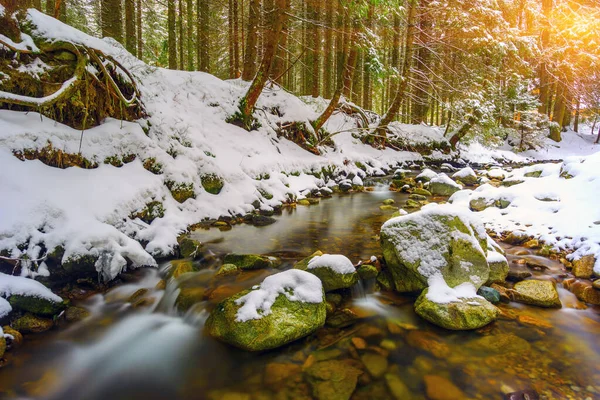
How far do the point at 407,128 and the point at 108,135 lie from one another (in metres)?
16.8

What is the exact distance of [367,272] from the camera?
4.38m

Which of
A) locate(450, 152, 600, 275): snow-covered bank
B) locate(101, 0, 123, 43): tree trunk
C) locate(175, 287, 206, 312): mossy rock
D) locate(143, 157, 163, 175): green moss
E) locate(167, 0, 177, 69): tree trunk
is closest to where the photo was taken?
locate(175, 287, 206, 312): mossy rock

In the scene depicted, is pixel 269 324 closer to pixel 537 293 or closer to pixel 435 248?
pixel 435 248

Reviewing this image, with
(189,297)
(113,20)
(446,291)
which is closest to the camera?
(446,291)

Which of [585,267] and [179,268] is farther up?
[585,267]

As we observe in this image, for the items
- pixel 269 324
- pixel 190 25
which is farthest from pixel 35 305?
pixel 190 25

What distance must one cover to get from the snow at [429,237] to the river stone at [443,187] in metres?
6.08

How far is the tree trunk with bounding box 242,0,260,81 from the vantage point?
32.7 ft

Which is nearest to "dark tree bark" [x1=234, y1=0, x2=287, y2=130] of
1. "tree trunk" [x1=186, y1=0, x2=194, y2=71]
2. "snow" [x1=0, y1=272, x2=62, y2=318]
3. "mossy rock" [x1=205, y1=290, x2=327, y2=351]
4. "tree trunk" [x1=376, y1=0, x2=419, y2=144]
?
"tree trunk" [x1=376, y1=0, x2=419, y2=144]

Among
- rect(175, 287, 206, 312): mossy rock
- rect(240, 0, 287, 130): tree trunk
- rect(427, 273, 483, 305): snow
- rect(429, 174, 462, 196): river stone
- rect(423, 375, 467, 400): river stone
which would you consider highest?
rect(240, 0, 287, 130): tree trunk

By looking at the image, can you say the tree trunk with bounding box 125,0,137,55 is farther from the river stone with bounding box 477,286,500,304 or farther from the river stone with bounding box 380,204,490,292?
the river stone with bounding box 477,286,500,304

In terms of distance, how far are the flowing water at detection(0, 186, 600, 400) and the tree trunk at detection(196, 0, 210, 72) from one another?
13146 millimetres

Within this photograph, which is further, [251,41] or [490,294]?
[251,41]

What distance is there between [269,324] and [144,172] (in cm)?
409
